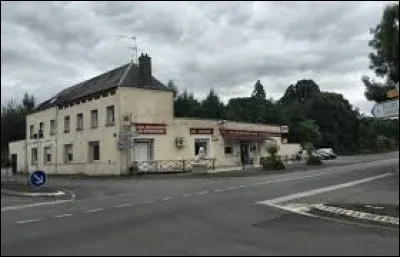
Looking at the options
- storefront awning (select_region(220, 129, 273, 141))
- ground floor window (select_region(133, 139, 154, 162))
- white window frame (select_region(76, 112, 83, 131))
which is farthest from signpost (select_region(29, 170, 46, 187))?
storefront awning (select_region(220, 129, 273, 141))

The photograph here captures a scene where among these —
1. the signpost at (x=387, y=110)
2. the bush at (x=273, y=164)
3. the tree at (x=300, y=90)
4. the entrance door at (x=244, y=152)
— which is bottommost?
the bush at (x=273, y=164)

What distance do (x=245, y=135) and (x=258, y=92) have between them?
118 ft

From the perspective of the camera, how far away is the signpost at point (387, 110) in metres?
13.8

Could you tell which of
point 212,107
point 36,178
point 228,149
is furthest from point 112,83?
point 212,107

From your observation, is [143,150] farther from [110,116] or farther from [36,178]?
[36,178]

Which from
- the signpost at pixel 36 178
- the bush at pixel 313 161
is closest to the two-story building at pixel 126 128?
the bush at pixel 313 161

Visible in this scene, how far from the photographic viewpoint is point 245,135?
55.3 meters

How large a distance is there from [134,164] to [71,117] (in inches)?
263

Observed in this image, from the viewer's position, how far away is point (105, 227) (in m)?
13.6

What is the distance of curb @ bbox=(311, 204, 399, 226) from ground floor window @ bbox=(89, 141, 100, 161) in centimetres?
3031

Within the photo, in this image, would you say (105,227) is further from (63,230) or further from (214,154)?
(214,154)

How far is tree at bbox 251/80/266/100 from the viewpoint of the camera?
289 feet

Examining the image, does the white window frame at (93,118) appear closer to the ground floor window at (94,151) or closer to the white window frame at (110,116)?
the ground floor window at (94,151)

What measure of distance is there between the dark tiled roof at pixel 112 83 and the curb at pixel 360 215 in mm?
28748
